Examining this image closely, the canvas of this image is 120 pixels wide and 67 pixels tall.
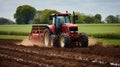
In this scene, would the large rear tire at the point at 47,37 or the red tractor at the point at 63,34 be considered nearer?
the red tractor at the point at 63,34

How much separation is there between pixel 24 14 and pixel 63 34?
267ft

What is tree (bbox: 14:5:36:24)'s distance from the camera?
97363mm

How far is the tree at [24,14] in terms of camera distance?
3833 inches

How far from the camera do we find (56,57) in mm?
16578

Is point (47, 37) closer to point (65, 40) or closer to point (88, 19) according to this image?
point (65, 40)

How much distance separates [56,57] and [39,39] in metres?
9.55

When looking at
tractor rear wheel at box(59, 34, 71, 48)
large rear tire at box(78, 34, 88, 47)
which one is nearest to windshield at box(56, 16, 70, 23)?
tractor rear wheel at box(59, 34, 71, 48)

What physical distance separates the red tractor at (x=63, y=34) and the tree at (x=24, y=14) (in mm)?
72191

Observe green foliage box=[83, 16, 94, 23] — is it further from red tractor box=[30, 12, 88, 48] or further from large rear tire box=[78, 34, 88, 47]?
large rear tire box=[78, 34, 88, 47]

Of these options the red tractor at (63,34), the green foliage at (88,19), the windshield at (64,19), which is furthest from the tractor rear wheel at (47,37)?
the green foliage at (88,19)

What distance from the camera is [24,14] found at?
102 meters

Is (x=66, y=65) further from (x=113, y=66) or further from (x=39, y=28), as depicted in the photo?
(x=39, y=28)

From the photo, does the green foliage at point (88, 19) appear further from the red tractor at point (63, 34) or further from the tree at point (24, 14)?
the red tractor at point (63, 34)

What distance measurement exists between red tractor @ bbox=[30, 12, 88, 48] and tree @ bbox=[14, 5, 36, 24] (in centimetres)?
7219
